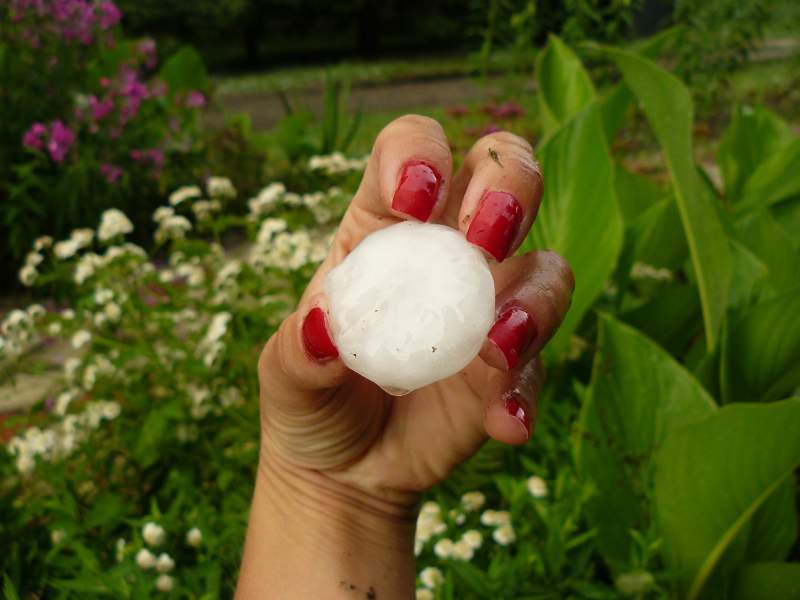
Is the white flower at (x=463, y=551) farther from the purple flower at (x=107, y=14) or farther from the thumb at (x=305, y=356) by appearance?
the purple flower at (x=107, y=14)

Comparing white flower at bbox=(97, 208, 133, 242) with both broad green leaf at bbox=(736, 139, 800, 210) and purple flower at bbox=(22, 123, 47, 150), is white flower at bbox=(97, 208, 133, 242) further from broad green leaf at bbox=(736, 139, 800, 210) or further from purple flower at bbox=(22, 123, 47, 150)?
broad green leaf at bbox=(736, 139, 800, 210)

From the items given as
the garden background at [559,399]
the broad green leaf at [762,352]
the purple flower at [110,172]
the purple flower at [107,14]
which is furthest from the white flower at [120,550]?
the purple flower at [107,14]

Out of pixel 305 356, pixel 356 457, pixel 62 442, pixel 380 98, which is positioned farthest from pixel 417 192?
pixel 380 98

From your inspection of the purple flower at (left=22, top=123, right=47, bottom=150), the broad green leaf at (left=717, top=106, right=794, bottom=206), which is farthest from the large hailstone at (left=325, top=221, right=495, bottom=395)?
the purple flower at (left=22, top=123, right=47, bottom=150)

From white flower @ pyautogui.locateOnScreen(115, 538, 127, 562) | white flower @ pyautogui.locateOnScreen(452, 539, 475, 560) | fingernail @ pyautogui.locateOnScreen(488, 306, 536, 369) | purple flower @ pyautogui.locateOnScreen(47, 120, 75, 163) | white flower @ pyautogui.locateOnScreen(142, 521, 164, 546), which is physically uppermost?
fingernail @ pyautogui.locateOnScreen(488, 306, 536, 369)

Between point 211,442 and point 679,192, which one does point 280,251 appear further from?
point 679,192

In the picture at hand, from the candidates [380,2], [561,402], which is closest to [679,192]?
[561,402]
